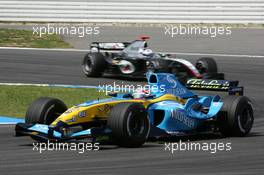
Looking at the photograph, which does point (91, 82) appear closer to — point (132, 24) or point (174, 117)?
point (174, 117)

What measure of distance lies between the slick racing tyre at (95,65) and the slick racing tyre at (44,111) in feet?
35.0

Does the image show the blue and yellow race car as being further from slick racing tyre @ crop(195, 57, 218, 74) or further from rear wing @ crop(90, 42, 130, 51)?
rear wing @ crop(90, 42, 130, 51)

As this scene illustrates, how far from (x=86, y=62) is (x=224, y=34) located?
35.2 ft

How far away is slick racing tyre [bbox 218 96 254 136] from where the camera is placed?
13516mm

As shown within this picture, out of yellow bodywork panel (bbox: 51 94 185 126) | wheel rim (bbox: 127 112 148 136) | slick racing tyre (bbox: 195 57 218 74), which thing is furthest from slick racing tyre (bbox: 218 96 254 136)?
slick racing tyre (bbox: 195 57 218 74)

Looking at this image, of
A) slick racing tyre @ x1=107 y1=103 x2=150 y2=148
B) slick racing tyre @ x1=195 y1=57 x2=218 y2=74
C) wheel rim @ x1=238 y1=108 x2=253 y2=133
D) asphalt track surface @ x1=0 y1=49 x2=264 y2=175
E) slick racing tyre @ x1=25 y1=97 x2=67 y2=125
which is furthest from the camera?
slick racing tyre @ x1=195 y1=57 x2=218 y2=74

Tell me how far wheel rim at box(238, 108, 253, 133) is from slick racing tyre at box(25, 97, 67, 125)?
9.33 ft

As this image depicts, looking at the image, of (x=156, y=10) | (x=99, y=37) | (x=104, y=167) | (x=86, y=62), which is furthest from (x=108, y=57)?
(x=104, y=167)

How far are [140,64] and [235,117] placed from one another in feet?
33.3

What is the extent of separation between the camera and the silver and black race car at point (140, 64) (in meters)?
22.5

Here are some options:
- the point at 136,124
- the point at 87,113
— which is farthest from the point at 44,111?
the point at 136,124

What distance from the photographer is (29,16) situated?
35.7 meters

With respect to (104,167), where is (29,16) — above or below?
above

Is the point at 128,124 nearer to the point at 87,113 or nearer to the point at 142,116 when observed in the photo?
the point at 142,116
